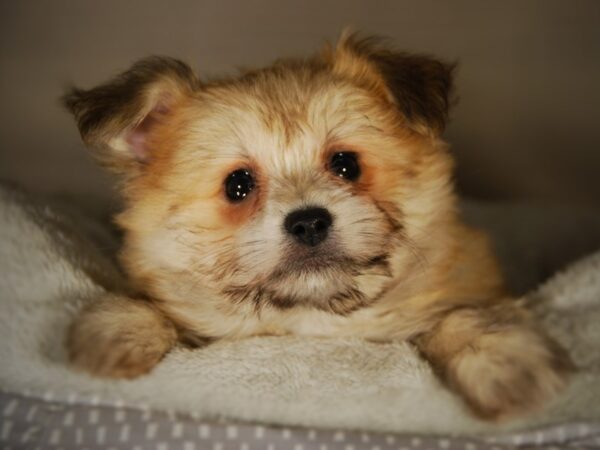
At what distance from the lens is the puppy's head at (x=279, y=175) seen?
1.82m

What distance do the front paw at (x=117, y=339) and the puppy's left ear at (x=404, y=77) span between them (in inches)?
38.3

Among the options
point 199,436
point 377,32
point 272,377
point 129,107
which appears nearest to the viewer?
point 199,436

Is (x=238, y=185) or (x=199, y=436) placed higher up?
(x=238, y=185)

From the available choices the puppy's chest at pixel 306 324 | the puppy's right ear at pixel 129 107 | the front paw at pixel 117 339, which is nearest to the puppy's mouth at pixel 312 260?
the puppy's chest at pixel 306 324

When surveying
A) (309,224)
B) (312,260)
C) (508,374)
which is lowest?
(508,374)

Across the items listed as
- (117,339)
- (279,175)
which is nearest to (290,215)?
(279,175)

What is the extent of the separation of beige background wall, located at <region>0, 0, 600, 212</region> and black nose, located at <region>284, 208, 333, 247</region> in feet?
5.62

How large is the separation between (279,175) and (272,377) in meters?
0.60

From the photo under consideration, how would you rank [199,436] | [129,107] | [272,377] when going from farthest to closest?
[129,107] → [272,377] → [199,436]

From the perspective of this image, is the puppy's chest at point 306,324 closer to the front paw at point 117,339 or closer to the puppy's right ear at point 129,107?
the front paw at point 117,339

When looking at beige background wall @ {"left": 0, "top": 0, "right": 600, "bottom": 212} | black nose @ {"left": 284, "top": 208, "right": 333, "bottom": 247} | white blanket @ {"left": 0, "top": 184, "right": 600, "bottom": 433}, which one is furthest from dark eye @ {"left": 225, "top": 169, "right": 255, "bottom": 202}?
beige background wall @ {"left": 0, "top": 0, "right": 600, "bottom": 212}

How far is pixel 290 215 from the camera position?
70.6 inches

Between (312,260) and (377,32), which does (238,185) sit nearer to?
(312,260)

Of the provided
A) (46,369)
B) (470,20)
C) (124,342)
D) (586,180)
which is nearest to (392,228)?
(124,342)
